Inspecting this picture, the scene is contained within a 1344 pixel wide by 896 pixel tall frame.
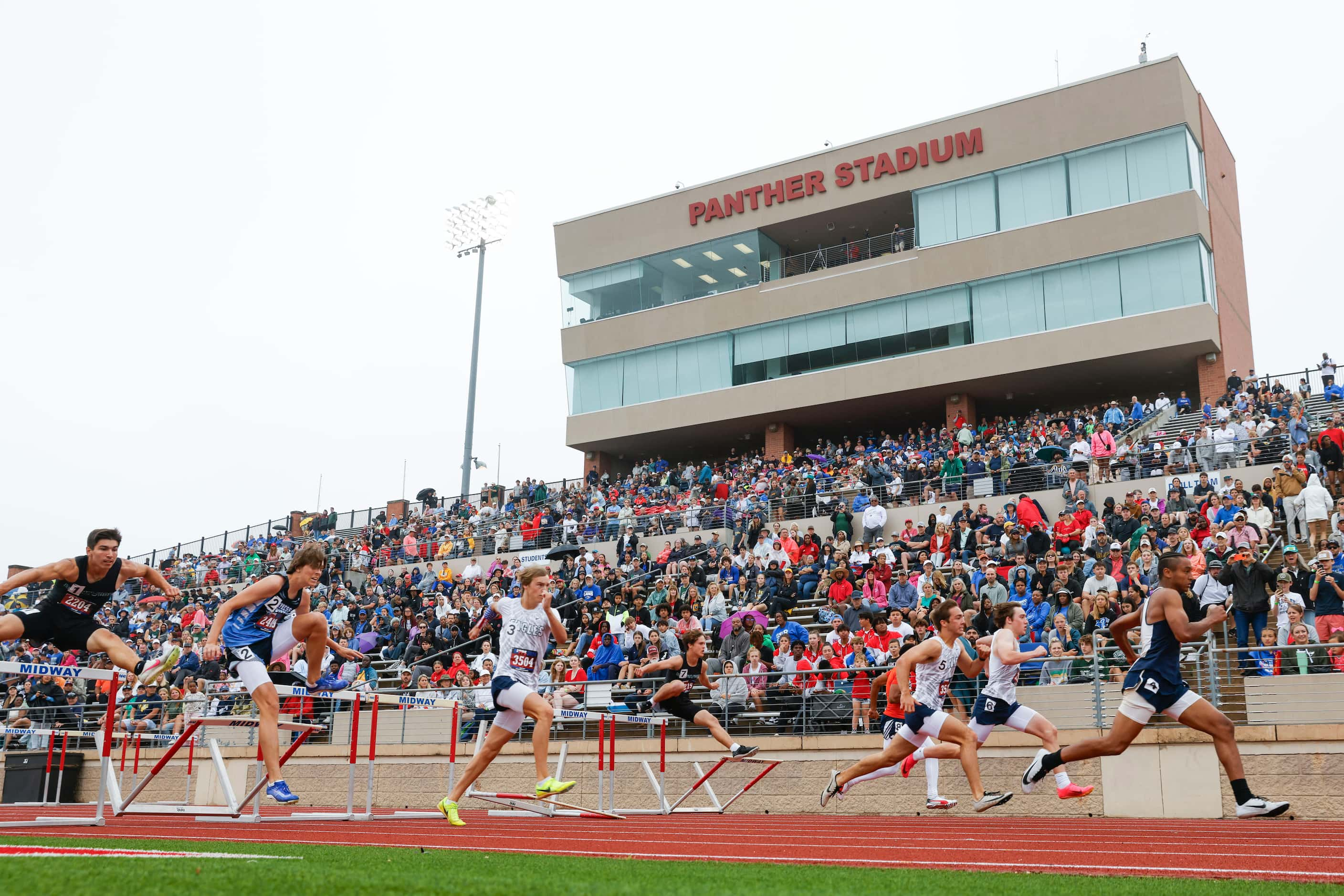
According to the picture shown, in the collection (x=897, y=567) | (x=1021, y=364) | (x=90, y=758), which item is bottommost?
(x=90, y=758)

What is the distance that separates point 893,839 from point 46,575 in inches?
289

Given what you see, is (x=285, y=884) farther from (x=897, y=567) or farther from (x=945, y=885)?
(x=897, y=567)

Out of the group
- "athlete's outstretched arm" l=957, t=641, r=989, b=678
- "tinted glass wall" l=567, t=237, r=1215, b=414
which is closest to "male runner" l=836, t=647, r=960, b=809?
"athlete's outstretched arm" l=957, t=641, r=989, b=678

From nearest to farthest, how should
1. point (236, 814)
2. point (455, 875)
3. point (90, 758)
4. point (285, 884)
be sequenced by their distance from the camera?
point (285, 884), point (455, 875), point (236, 814), point (90, 758)

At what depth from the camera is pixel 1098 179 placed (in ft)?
110

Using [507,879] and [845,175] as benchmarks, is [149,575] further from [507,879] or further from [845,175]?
[845,175]

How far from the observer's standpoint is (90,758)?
20.2m

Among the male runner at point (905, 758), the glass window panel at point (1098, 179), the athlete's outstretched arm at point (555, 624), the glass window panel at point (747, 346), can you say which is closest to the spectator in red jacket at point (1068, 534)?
the male runner at point (905, 758)

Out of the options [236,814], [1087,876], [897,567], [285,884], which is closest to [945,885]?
[1087,876]

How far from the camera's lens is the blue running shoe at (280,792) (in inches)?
353

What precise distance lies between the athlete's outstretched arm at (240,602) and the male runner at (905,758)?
18.6 ft

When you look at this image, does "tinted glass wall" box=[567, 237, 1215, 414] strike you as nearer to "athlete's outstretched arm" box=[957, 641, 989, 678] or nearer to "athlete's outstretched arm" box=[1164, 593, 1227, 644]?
"athlete's outstretched arm" box=[957, 641, 989, 678]

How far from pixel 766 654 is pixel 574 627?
6844 mm

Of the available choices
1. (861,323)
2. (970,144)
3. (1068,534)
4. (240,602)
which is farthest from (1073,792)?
(970,144)
